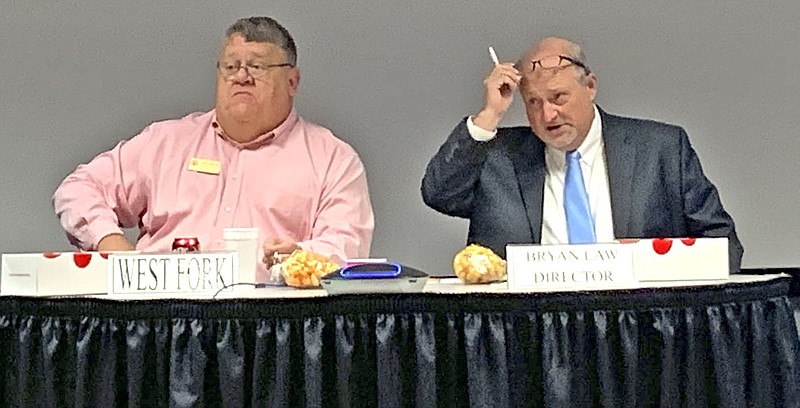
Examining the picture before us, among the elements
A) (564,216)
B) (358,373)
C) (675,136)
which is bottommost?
(358,373)

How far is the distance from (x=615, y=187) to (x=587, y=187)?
0.06m

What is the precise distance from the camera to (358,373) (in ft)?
4.89

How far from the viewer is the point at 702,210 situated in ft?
7.12

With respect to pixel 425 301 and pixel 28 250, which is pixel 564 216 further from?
pixel 28 250

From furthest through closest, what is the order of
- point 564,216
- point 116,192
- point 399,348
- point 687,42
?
1. point 687,42
2. point 116,192
3. point 564,216
4. point 399,348

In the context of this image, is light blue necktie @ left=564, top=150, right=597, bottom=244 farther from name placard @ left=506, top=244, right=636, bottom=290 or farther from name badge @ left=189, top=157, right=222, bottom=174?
name badge @ left=189, top=157, right=222, bottom=174

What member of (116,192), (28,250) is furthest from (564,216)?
(28,250)

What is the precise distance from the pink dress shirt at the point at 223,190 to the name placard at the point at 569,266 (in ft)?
2.17

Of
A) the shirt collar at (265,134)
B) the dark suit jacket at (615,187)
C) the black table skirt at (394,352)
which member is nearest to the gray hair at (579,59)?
the dark suit jacket at (615,187)

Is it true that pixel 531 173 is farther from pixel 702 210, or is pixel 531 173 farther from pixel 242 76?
pixel 242 76

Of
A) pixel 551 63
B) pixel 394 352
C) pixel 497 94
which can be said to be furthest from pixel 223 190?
pixel 394 352

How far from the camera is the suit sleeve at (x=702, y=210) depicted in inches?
84.5

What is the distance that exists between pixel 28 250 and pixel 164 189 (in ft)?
2.32

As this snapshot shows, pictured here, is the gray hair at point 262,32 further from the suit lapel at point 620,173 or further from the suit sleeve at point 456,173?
the suit lapel at point 620,173
